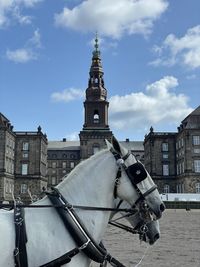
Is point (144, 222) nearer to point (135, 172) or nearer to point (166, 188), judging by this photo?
point (135, 172)

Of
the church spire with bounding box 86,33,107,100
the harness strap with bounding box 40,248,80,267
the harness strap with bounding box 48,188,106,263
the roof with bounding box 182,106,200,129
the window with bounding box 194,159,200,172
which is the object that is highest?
the church spire with bounding box 86,33,107,100

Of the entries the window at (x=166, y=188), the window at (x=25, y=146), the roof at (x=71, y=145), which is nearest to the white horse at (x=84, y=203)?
the window at (x=166, y=188)

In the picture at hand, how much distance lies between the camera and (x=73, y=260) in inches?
132

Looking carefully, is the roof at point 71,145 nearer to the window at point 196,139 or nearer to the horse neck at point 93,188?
the window at point 196,139

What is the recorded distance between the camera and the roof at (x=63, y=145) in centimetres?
13112

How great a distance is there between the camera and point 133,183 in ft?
12.3

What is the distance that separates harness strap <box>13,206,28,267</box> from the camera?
3127 mm

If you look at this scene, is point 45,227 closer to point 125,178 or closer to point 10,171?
point 125,178

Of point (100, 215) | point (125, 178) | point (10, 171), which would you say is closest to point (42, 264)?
point (100, 215)

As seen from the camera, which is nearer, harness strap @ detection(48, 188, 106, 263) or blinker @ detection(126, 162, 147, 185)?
harness strap @ detection(48, 188, 106, 263)

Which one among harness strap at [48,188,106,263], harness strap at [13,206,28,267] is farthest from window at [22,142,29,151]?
harness strap at [13,206,28,267]

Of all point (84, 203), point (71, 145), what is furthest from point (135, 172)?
point (71, 145)

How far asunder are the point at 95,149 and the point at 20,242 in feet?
277

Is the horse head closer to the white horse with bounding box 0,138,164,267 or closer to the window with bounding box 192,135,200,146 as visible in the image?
the white horse with bounding box 0,138,164,267
